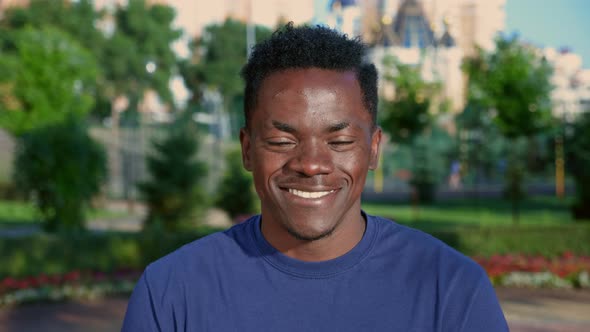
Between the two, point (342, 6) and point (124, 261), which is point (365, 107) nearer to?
point (124, 261)

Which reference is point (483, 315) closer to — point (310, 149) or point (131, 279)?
point (310, 149)

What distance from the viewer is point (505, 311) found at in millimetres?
9695

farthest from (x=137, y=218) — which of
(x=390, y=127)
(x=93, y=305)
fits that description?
(x=93, y=305)

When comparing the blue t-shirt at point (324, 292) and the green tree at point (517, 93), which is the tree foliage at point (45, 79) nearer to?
the green tree at point (517, 93)

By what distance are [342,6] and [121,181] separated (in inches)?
1178

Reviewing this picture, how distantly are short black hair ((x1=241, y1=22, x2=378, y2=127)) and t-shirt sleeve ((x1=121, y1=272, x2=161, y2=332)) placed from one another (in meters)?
0.46

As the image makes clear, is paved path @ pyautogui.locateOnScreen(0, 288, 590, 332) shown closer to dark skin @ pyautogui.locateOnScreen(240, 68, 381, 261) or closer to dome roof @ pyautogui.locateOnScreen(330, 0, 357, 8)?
dark skin @ pyautogui.locateOnScreen(240, 68, 381, 261)

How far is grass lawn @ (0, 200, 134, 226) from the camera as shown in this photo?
23.4m

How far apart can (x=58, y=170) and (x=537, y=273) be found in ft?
26.8

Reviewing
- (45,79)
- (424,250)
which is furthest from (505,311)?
(45,79)

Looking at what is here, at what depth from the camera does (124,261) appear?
12.3 metres

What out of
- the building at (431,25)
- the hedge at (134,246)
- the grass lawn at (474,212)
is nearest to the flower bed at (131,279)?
the hedge at (134,246)

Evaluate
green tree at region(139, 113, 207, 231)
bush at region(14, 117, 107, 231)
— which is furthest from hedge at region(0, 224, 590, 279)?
green tree at region(139, 113, 207, 231)

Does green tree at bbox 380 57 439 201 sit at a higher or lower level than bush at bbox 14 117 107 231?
higher
